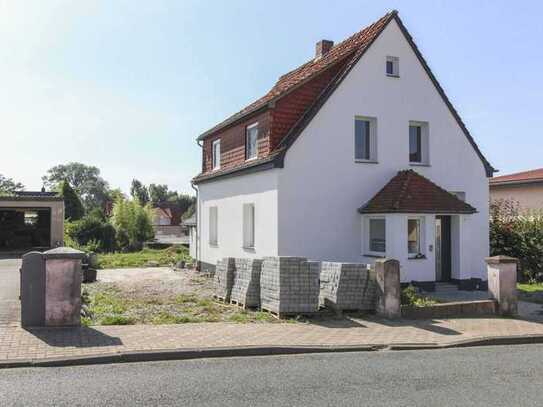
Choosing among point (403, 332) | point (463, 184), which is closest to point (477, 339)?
point (403, 332)

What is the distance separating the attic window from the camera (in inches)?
703

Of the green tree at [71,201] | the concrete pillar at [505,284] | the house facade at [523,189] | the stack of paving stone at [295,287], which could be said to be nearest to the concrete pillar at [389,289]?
the stack of paving stone at [295,287]

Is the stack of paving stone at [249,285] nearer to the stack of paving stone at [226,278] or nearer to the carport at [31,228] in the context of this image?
the stack of paving stone at [226,278]

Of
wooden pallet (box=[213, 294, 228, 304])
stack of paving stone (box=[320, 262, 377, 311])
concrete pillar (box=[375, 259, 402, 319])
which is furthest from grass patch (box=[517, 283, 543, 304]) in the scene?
wooden pallet (box=[213, 294, 228, 304])

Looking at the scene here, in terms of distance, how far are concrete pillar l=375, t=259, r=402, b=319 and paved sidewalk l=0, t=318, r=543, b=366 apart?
359mm

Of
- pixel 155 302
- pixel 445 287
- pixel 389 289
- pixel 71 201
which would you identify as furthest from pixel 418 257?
pixel 71 201

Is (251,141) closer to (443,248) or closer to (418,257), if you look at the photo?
(418,257)

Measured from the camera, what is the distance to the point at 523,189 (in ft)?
95.0

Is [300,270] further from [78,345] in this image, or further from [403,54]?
[403,54]

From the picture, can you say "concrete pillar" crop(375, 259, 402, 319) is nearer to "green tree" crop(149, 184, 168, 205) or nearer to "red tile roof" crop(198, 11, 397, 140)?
"red tile roof" crop(198, 11, 397, 140)

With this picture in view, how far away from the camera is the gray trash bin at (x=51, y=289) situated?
9930 millimetres

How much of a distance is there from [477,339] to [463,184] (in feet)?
31.1

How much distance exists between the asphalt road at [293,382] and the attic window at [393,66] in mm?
11204

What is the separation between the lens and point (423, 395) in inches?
259
